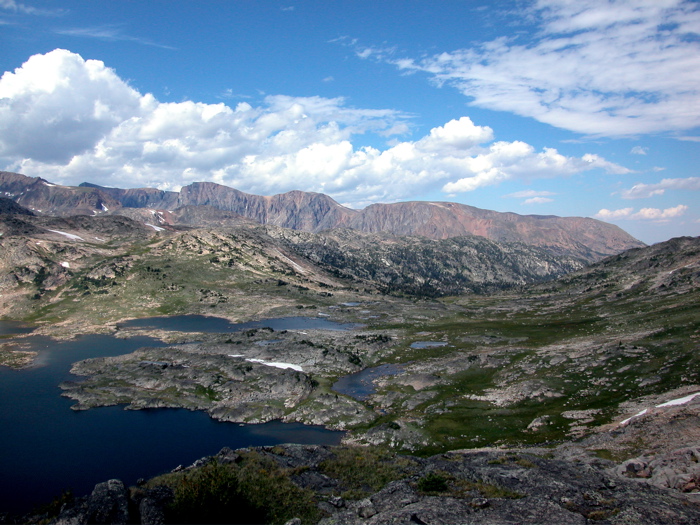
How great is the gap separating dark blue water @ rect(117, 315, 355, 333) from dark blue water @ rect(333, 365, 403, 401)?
60.4 meters

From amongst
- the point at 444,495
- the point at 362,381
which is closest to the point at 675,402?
the point at 444,495

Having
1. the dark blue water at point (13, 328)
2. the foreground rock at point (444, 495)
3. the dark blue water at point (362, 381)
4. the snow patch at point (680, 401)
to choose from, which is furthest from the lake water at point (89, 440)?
the dark blue water at point (13, 328)

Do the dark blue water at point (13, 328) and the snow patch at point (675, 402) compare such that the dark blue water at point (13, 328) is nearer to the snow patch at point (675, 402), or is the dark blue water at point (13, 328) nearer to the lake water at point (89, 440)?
the lake water at point (89, 440)

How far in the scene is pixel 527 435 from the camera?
6138 centimetres

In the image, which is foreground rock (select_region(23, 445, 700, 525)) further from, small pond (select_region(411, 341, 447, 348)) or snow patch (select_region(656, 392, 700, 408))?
small pond (select_region(411, 341, 447, 348))

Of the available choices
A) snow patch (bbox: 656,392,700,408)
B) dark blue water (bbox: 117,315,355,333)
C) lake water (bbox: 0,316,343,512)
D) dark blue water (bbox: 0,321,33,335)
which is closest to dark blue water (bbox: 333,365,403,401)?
lake water (bbox: 0,316,343,512)

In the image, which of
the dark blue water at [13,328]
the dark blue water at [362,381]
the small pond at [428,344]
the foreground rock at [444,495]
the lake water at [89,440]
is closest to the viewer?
the foreground rock at [444,495]

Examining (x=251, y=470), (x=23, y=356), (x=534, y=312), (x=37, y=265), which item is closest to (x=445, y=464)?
(x=251, y=470)

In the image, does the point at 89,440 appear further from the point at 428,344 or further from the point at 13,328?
→ the point at 13,328

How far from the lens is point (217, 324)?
173 meters

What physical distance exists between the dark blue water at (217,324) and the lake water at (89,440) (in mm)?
65924

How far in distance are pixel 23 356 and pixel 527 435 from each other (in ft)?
443

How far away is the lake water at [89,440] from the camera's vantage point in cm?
5822

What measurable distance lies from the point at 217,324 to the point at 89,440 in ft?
338
